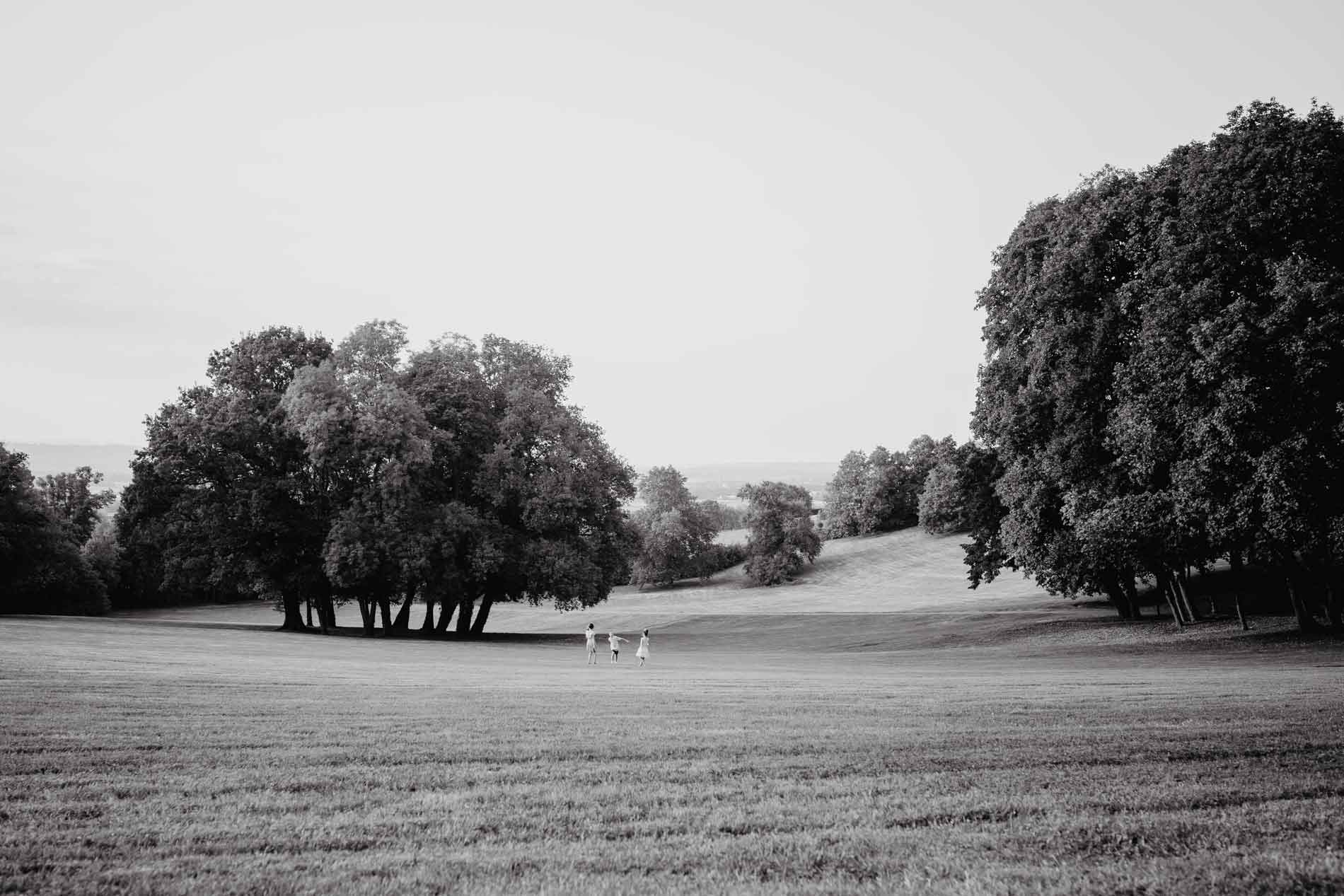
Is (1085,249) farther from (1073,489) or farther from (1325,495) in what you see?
(1325,495)

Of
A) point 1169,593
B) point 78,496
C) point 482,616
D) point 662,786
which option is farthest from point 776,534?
point 662,786

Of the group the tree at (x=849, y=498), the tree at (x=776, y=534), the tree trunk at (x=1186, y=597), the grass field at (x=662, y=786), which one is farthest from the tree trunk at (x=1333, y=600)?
the tree at (x=849, y=498)

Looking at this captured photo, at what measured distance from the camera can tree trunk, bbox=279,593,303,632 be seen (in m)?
Answer: 56.2

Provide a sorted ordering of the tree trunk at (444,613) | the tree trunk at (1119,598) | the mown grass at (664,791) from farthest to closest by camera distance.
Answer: the tree trunk at (444,613) → the tree trunk at (1119,598) → the mown grass at (664,791)

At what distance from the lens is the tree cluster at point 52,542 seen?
209 ft

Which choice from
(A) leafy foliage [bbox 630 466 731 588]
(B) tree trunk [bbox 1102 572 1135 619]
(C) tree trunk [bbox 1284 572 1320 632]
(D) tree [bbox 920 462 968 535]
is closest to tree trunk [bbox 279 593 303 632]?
(D) tree [bbox 920 462 968 535]

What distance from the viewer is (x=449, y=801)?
28.9ft

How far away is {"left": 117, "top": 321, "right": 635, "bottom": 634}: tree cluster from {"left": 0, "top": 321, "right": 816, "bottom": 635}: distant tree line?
11 centimetres

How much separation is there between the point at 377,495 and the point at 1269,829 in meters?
48.3

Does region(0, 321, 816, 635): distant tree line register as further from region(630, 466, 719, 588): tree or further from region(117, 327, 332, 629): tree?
region(630, 466, 719, 588): tree

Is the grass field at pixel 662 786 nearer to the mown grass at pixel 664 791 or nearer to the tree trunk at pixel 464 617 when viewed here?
the mown grass at pixel 664 791

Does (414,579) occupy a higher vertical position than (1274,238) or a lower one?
lower

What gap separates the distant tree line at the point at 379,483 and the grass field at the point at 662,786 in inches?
1088

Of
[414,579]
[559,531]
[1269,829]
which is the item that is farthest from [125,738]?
[559,531]
